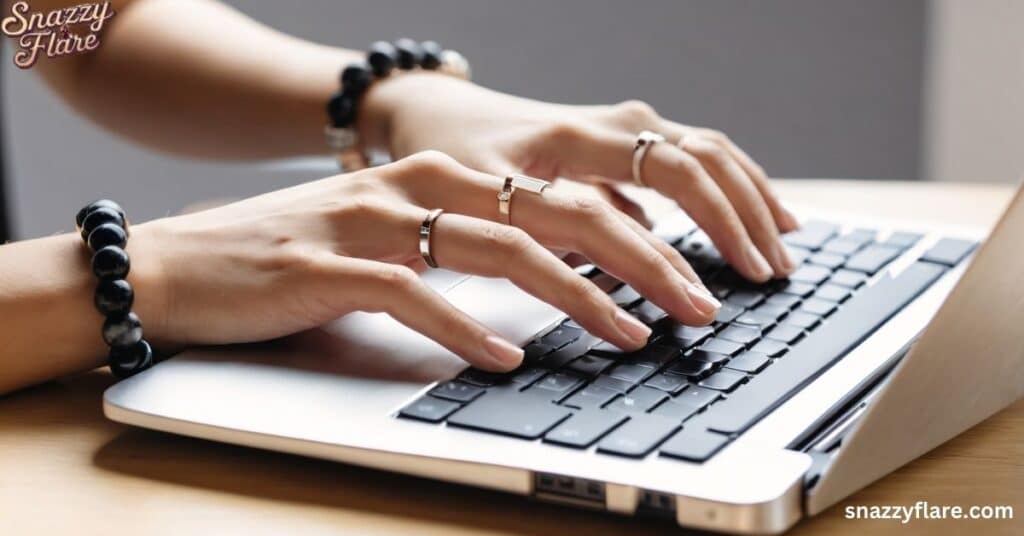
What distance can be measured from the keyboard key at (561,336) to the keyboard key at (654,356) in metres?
0.04

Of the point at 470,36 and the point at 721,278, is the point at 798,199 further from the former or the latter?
the point at 470,36

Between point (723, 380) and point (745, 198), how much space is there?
0.29m

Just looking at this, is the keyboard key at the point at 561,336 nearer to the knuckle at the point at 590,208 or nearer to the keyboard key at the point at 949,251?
the knuckle at the point at 590,208

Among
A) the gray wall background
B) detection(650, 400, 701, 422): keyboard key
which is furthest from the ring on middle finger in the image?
the gray wall background

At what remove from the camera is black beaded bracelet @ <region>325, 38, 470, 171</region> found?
1.12m

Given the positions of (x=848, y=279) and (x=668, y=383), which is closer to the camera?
(x=668, y=383)

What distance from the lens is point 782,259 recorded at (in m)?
0.85

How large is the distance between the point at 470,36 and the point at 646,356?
1648 mm

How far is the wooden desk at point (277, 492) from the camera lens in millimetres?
546

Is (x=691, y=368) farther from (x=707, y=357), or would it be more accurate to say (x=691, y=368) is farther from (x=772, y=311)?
(x=772, y=311)

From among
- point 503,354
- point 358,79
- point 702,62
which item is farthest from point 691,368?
point 702,62

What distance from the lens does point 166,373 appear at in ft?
2.17

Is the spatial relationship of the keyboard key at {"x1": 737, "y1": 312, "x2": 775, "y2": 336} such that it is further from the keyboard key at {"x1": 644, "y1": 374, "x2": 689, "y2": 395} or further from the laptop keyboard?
the keyboard key at {"x1": 644, "y1": 374, "x2": 689, "y2": 395}

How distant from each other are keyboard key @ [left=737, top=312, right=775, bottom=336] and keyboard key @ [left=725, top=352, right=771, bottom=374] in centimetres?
5
